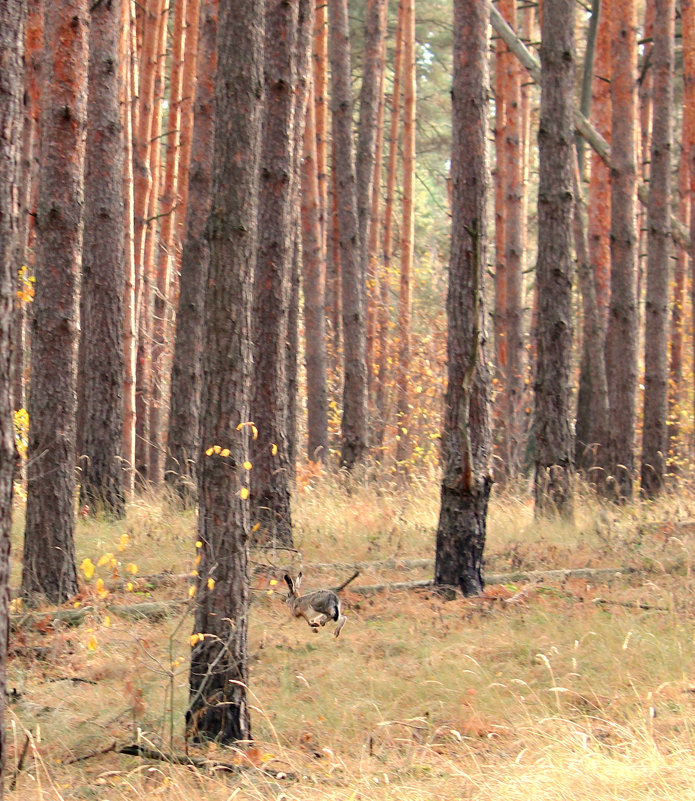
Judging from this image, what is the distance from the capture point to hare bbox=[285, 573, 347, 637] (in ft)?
19.5

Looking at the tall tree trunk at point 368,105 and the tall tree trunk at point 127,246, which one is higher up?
the tall tree trunk at point 368,105

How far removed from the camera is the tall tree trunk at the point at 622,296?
11.6 meters

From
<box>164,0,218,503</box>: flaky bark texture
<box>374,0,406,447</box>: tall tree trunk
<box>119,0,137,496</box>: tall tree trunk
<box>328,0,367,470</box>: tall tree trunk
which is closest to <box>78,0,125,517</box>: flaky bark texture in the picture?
<box>164,0,218,503</box>: flaky bark texture

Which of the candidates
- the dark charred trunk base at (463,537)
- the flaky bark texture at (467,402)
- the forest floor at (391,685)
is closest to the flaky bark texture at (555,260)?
the forest floor at (391,685)

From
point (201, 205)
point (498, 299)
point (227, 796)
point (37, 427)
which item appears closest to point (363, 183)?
point (498, 299)

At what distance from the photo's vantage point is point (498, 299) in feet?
52.5

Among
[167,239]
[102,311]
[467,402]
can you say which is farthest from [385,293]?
[467,402]

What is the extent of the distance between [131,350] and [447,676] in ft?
22.3

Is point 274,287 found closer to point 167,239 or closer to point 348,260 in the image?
point 348,260

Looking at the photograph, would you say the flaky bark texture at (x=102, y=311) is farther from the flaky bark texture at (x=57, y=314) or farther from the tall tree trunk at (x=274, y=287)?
the flaky bark texture at (x=57, y=314)

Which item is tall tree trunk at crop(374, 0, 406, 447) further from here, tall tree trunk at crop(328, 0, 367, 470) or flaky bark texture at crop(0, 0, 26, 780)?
flaky bark texture at crop(0, 0, 26, 780)

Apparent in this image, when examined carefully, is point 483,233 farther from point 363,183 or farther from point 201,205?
point 363,183

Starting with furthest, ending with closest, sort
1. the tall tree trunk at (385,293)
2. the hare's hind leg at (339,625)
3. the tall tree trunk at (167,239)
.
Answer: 1. the tall tree trunk at (385,293)
2. the tall tree trunk at (167,239)
3. the hare's hind leg at (339,625)

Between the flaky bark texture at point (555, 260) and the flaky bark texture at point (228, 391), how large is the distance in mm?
5137
